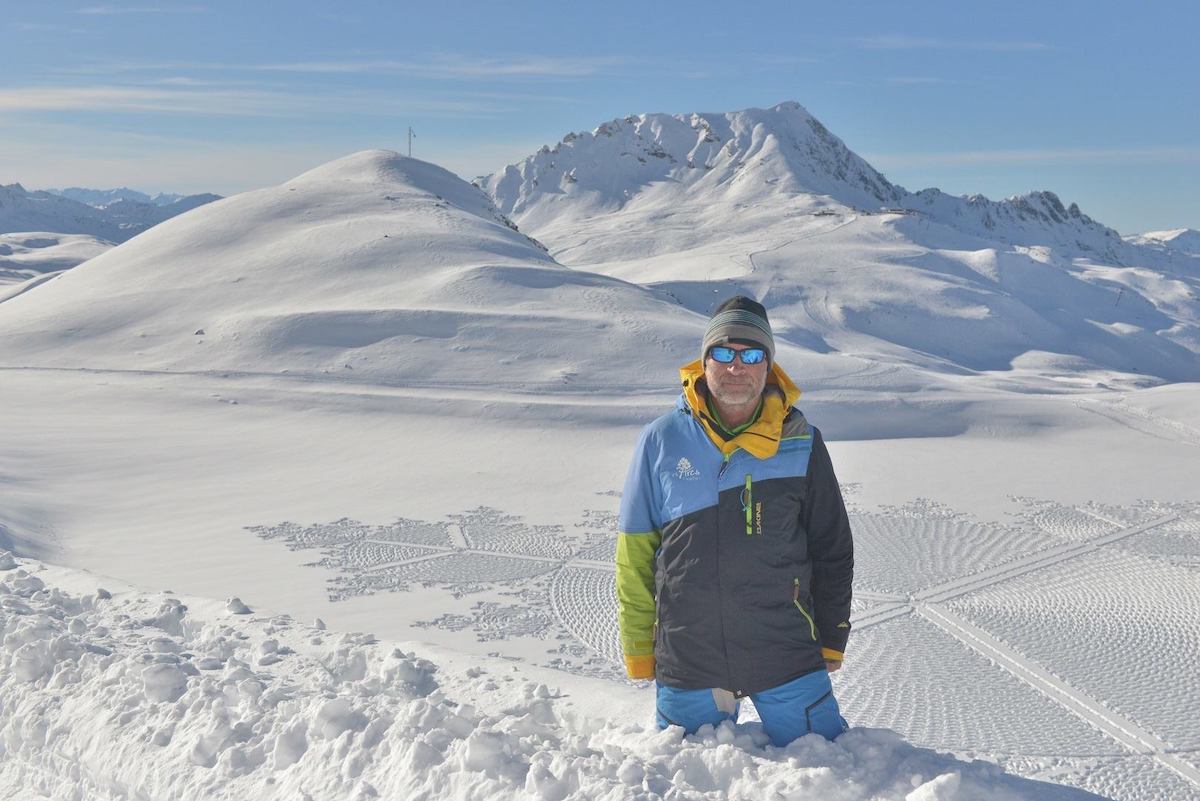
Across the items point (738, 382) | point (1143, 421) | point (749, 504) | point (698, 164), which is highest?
point (698, 164)

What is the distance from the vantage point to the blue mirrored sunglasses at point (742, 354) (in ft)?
10.9

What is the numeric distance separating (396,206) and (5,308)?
16.0 m

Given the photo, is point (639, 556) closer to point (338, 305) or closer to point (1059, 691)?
point (1059, 691)

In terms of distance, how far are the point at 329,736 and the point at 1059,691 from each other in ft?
16.8

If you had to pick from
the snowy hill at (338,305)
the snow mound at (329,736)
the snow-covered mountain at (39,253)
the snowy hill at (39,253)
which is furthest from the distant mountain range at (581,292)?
the snowy hill at (39,253)

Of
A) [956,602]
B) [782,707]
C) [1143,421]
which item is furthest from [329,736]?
[1143,421]

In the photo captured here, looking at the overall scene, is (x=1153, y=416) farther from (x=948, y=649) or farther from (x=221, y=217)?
(x=221, y=217)

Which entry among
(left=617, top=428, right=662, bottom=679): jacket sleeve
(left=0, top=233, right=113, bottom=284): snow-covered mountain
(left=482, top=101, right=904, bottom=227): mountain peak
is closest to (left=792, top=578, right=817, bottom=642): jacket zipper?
(left=617, top=428, right=662, bottom=679): jacket sleeve

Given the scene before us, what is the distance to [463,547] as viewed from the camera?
10617 mm

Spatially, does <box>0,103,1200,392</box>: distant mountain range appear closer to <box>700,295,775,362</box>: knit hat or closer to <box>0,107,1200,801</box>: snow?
<box>0,107,1200,801</box>: snow

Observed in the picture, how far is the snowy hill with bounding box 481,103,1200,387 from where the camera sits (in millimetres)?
58188

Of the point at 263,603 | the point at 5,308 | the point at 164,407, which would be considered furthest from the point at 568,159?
the point at 263,603

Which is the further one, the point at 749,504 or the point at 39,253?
the point at 39,253

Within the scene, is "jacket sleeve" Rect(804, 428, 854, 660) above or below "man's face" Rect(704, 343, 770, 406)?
below
